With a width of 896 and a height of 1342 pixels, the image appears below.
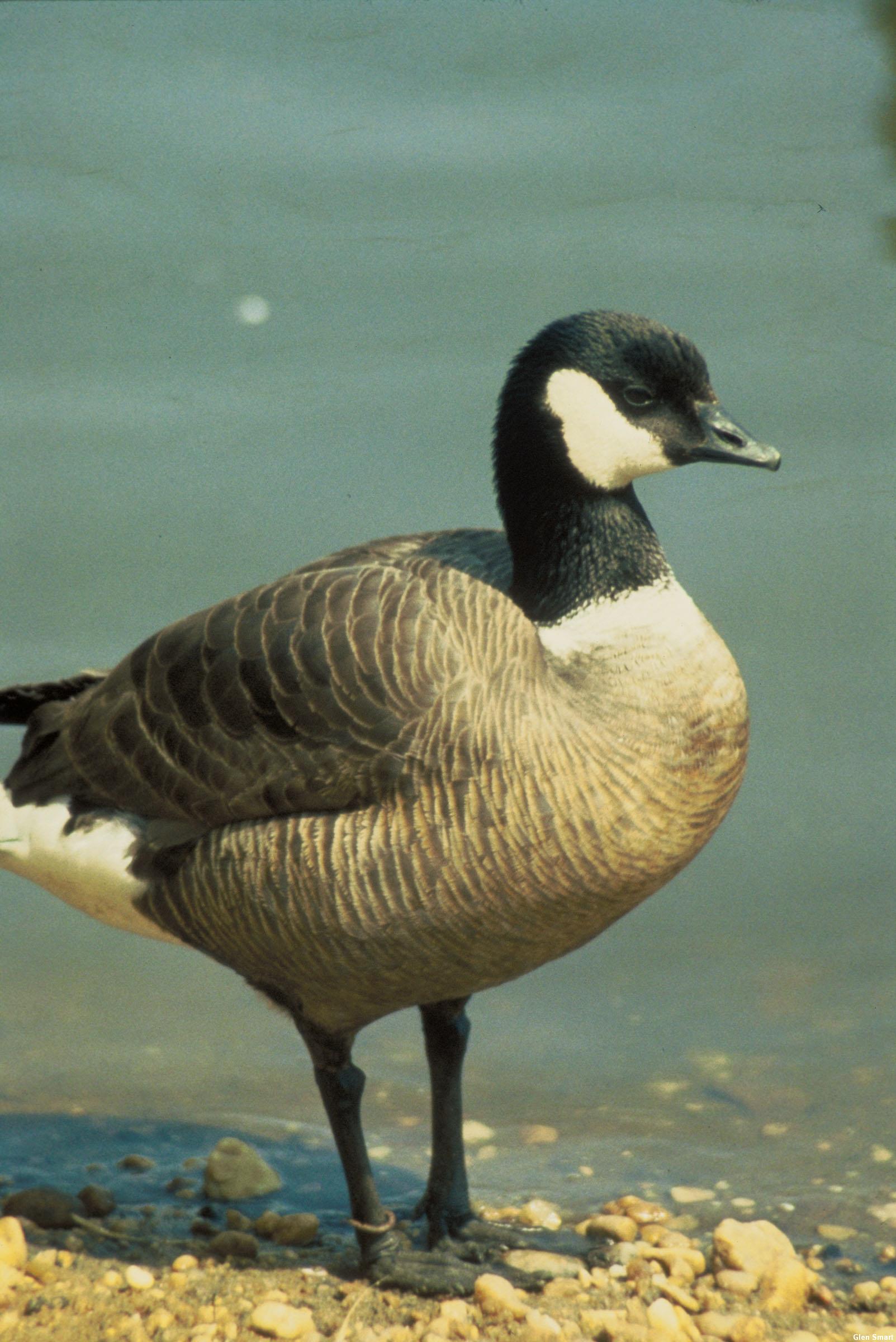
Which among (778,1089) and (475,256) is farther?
(475,256)

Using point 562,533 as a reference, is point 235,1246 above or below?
below

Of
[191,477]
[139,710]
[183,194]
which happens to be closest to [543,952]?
[139,710]

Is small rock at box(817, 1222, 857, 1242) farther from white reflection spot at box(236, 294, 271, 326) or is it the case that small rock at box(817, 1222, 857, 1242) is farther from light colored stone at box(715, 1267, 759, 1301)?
white reflection spot at box(236, 294, 271, 326)

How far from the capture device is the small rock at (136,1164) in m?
4.63

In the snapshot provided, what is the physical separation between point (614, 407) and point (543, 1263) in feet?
Result: 6.98

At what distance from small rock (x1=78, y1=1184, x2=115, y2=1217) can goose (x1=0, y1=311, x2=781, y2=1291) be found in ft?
2.32

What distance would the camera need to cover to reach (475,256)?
827 cm

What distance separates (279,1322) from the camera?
359 centimetres

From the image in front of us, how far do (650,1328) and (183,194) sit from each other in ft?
20.7

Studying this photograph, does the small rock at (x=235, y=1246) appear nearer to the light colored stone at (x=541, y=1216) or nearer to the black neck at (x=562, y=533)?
the light colored stone at (x=541, y=1216)

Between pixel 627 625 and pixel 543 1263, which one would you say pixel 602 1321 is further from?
pixel 627 625

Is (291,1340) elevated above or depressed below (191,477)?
below

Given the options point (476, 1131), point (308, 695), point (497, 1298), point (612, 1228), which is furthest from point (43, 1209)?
point (308, 695)

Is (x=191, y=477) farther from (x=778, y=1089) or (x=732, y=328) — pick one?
(x=778, y=1089)
